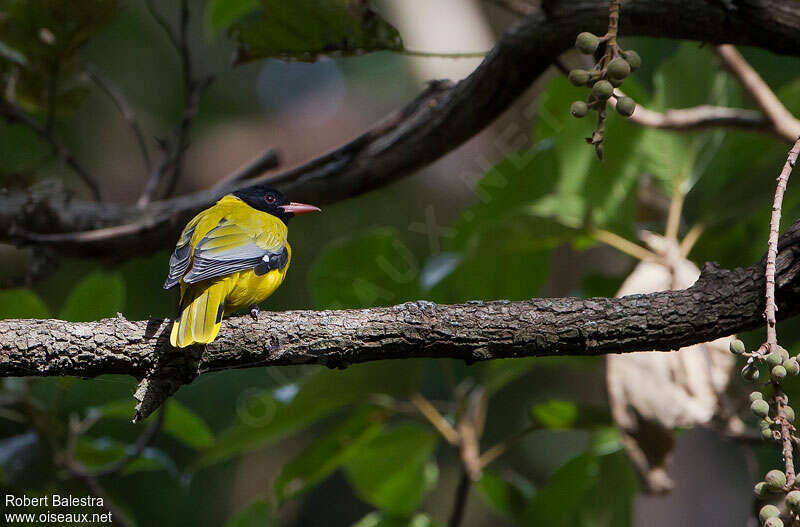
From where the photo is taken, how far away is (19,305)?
207 cm

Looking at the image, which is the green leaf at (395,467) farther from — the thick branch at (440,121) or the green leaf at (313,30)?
the green leaf at (313,30)

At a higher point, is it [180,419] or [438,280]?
[438,280]

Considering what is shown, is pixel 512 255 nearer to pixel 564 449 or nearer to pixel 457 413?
pixel 457 413

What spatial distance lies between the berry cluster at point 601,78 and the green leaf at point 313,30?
0.74m

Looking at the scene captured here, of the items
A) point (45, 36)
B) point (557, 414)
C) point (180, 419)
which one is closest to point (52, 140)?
point (45, 36)

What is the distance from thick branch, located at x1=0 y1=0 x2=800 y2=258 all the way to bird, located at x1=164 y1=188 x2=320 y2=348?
18 cm

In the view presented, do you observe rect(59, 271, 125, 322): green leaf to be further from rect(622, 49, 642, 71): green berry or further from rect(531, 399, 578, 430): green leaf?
rect(622, 49, 642, 71): green berry

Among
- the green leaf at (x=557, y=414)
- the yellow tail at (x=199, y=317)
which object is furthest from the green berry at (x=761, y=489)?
the green leaf at (x=557, y=414)

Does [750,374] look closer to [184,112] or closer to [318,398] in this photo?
[318,398]

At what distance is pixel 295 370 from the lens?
10.5 ft

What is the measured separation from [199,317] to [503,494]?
4.53ft

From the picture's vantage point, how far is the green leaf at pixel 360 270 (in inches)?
92.7

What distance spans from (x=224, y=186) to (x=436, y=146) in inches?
30.0

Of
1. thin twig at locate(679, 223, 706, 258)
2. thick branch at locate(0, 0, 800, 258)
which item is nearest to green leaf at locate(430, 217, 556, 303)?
thick branch at locate(0, 0, 800, 258)
